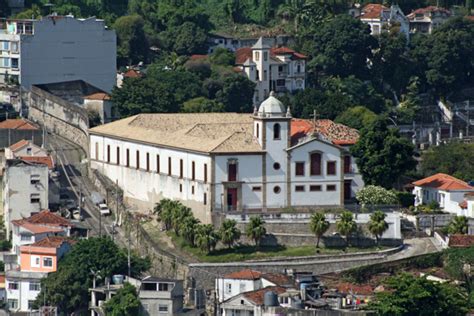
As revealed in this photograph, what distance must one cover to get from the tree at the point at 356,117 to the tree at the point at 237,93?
6.60 m

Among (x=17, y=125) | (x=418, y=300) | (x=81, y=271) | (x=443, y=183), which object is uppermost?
(x=17, y=125)

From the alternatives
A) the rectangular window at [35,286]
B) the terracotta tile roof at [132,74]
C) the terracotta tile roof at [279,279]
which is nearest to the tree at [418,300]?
the terracotta tile roof at [279,279]

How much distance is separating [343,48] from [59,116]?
2227cm

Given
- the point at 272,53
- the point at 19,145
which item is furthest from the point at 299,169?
the point at 272,53

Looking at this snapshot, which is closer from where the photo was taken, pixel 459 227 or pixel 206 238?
pixel 206 238

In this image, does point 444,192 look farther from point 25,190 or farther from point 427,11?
point 427,11

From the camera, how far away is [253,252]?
102 metres

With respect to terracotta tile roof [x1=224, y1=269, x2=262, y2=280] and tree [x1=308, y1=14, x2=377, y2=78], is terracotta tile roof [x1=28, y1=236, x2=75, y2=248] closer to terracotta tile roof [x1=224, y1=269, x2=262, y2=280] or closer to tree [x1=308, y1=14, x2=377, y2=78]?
terracotta tile roof [x1=224, y1=269, x2=262, y2=280]

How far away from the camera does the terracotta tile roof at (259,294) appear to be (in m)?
94.4

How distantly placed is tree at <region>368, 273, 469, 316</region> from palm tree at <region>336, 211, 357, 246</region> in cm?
840

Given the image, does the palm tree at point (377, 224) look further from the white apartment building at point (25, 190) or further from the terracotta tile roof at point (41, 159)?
the terracotta tile roof at point (41, 159)

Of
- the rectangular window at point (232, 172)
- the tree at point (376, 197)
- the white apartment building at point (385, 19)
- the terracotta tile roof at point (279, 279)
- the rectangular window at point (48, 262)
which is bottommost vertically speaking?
the terracotta tile roof at point (279, 279)

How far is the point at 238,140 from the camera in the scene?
10631 centimetres

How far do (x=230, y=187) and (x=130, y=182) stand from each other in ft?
29.4
